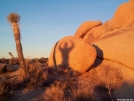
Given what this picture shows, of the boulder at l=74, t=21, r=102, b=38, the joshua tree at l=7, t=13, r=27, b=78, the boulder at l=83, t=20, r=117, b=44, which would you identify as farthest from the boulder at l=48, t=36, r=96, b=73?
the boulder at l=74, t=21, r=102, b=38

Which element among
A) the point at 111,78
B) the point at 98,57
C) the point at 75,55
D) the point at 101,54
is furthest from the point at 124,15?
the point at 111,78

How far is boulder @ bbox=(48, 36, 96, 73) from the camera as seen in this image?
11281 millimetres

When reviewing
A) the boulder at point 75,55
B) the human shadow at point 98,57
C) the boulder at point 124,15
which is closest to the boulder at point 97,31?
the boulder at point 124,15

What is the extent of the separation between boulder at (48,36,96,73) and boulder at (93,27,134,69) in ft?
2.64

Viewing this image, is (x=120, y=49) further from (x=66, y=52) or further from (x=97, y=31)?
(x=97, y=31)

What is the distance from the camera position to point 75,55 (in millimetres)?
11336

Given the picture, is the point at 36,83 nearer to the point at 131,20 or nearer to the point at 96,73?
the point at 96,73

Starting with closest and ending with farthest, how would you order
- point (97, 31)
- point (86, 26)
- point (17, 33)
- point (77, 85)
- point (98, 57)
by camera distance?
point (77, 85), point (17, 33), point (98, 57), point (97, 31), point (86, 26)

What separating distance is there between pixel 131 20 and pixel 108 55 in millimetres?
7141

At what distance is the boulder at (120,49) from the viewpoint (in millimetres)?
9424

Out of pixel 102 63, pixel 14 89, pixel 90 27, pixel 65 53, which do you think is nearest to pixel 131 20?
pixel 90 27

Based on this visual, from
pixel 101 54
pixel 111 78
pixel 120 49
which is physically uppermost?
pixel 120 49

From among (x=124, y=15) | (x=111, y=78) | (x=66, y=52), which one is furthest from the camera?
(x=124, y=15)

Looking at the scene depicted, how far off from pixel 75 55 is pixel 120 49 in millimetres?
2796
